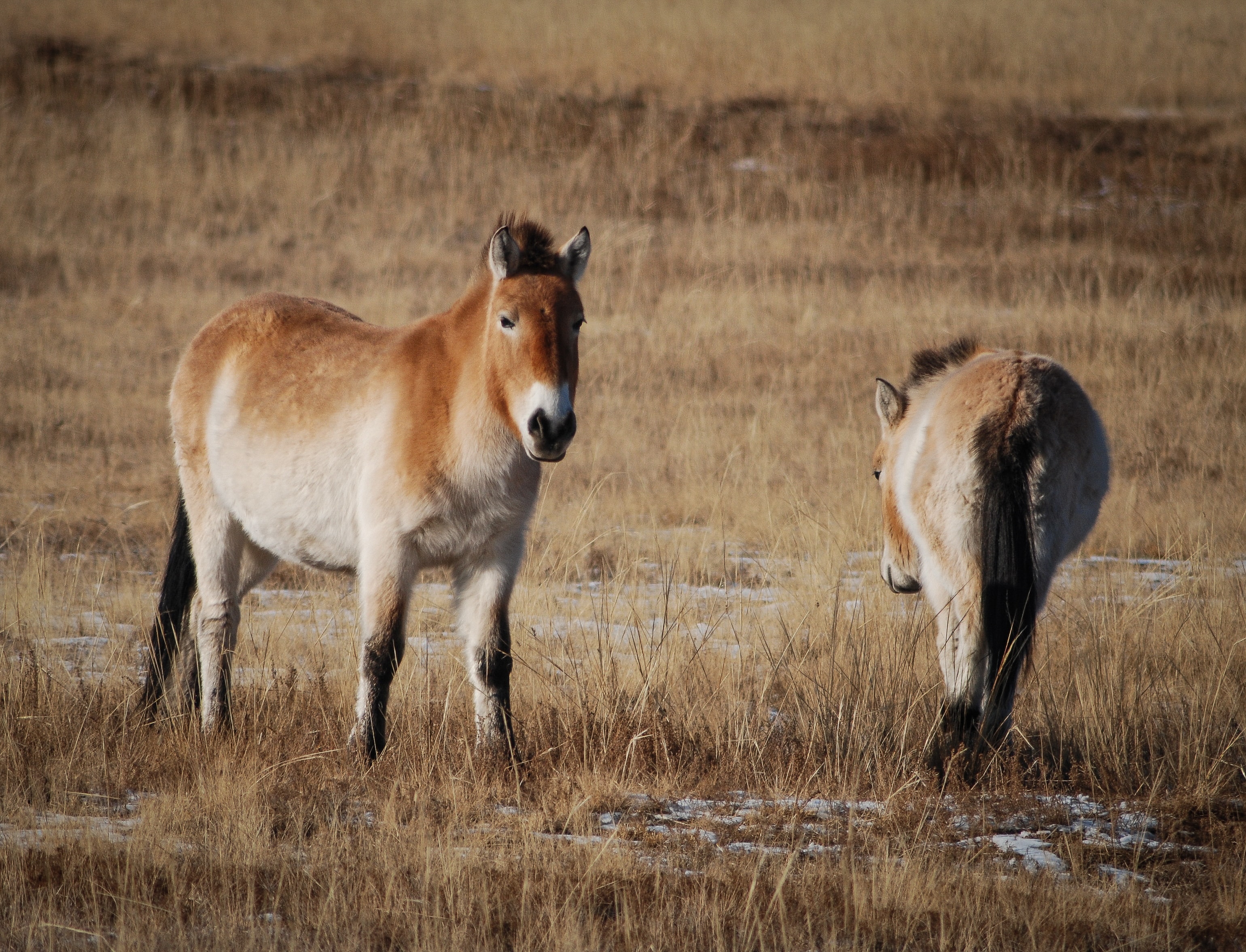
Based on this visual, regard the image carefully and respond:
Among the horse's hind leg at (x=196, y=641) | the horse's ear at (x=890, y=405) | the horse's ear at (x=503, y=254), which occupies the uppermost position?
the horse's ear at (x=503, y=254)

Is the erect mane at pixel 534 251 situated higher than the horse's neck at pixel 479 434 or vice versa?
the erect mane at pixel 534 251

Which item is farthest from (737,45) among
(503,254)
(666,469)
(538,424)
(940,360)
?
(538,424)

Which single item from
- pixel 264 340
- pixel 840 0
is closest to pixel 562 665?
pixel 264 340

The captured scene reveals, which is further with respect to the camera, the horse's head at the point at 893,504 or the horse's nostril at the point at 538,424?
the horse's head at the point at 893,504

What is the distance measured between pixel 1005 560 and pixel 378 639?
2.40m

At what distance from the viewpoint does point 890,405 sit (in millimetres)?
5180

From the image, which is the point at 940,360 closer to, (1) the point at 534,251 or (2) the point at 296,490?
(1) the point at 534,251

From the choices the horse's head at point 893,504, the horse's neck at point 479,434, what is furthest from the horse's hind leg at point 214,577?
the horse's head at point 893,504

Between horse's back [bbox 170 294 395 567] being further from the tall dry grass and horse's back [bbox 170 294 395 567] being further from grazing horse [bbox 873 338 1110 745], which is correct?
the tall dry grass

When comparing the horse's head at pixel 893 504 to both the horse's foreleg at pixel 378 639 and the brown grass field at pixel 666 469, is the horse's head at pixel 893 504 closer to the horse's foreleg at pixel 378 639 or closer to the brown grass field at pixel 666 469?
the brown grass field at pixel 666 469

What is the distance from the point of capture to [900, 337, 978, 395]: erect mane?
512 cm

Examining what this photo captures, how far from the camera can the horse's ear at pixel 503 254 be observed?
4297mm

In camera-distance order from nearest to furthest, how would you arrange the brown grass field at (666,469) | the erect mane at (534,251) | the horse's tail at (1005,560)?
1. the brown grass field at (666,469)
2. the horse's tail at (1005,560)
3. the erect mane at (534,251)

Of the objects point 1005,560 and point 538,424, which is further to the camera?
point 1005,560
